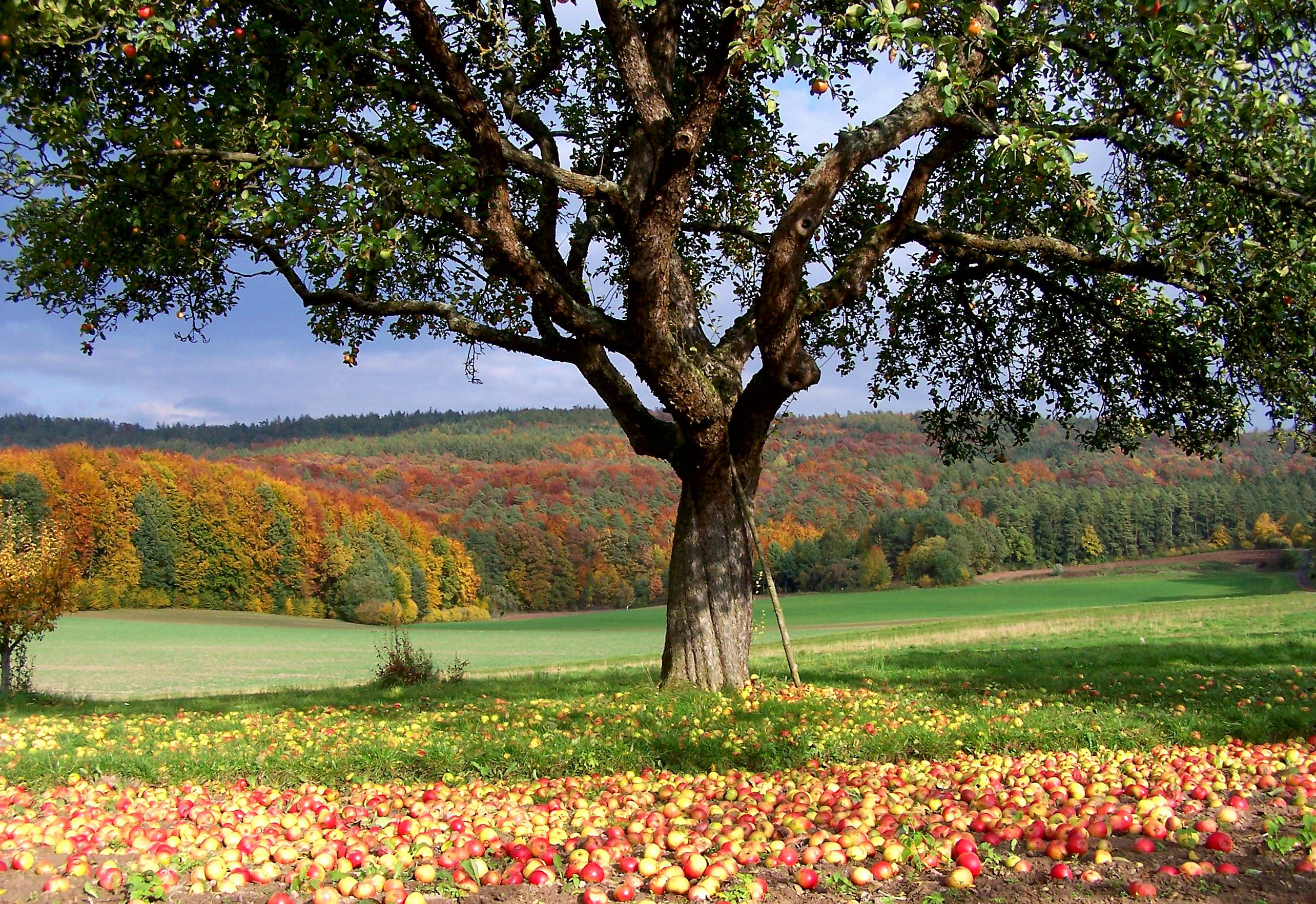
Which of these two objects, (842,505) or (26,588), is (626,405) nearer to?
(26,588)

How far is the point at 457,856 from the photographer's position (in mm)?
3738

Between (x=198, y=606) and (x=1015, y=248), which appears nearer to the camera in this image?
(x=1015, y=248)

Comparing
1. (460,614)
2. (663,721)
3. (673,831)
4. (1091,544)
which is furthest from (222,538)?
(1091,544)

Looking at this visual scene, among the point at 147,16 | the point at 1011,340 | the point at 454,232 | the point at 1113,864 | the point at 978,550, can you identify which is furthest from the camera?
the point at 978,550

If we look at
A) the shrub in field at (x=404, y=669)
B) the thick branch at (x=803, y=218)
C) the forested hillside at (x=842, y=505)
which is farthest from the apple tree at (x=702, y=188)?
the forested hillside at (x=842, y=505)

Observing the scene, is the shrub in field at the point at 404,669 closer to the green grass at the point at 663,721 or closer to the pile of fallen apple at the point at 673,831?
the green grass at the point at 663,721

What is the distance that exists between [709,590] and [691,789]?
4.72 meters

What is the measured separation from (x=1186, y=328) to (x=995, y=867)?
11.1 meters

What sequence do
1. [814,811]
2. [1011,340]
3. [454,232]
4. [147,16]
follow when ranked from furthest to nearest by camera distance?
[1011,340]
[454,232]
[147,16]
[814,811]

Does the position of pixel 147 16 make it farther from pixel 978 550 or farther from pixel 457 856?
pixel 978 550

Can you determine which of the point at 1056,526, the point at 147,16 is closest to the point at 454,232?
the point at 147,16

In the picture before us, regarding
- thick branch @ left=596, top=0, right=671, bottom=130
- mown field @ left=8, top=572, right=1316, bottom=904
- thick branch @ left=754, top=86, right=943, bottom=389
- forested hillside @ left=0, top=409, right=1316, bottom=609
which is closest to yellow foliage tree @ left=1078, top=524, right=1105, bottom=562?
forested hillside @ left=0, top=409, right=1316, bottom=609

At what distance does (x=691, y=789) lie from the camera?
5.85 metres

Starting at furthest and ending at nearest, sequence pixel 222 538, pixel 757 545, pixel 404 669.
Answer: pixel 222 538, pixel 404 669, pixel 757 545
